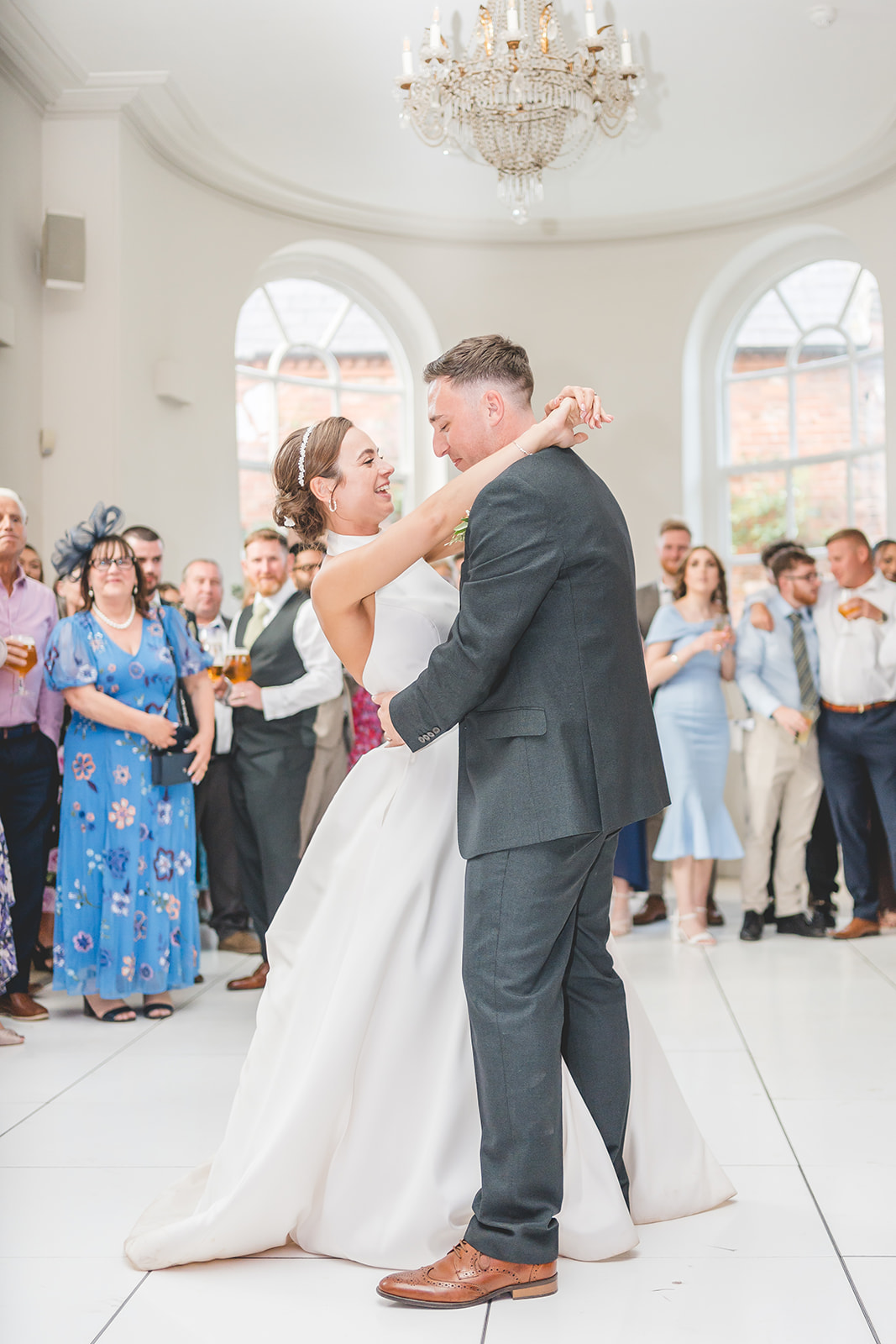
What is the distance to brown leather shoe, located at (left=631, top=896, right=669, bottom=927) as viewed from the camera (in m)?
5.57

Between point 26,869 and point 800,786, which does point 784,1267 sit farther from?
point 800,786

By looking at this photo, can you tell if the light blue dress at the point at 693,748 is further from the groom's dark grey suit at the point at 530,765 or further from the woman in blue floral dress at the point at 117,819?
the groom's dark grey suit at the point at 530,765

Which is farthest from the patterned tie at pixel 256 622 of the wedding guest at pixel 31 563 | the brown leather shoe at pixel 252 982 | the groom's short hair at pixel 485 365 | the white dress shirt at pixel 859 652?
the groom's short hair at pixel 485 365

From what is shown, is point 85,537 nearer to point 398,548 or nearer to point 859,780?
point 398,548

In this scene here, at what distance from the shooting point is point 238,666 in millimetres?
4105

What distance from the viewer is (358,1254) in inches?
80.6

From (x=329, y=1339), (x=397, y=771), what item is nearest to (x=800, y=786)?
(x=397, y=771)

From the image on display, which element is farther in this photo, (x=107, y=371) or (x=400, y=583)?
(x=107, y=371)

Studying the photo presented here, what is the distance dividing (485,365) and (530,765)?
66 cm

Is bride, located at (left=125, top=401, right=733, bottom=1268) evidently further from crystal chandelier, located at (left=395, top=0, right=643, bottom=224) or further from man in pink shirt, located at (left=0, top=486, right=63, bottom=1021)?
crystal chandelier, located at (left=395, top=0, right=643, bottom=224)

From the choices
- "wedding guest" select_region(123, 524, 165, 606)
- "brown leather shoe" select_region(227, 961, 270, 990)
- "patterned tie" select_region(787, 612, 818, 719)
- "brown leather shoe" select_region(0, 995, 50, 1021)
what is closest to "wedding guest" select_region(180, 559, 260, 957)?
"wedding guest" select_region(123, 524, 165, 606)

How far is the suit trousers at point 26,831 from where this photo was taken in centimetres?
402

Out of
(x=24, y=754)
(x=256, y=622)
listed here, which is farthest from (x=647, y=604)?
(x=24, y=754)

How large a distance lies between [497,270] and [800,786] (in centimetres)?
421
